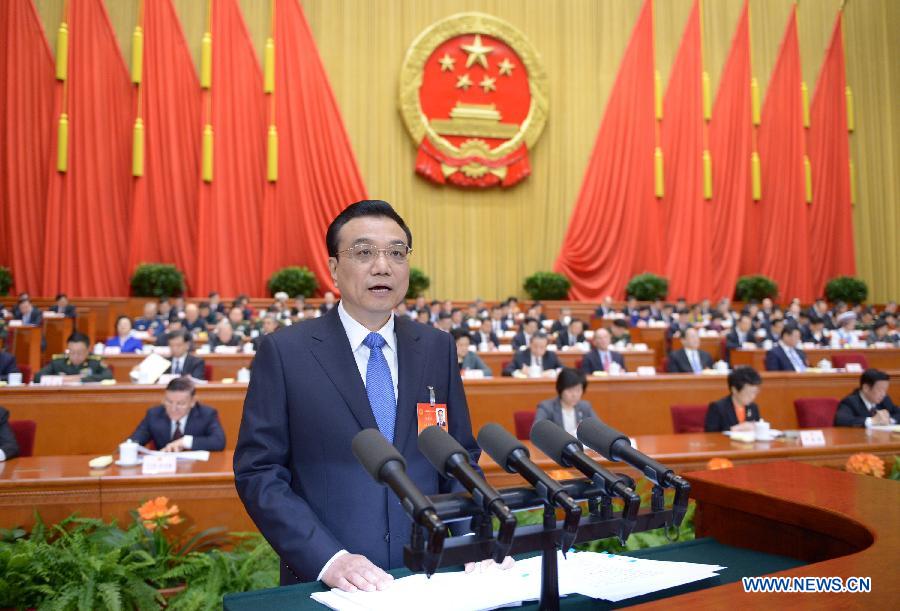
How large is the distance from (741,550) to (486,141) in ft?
39.3

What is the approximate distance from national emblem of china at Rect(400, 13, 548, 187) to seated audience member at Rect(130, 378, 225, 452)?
9048mm

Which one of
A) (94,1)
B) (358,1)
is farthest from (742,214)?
(94,1)

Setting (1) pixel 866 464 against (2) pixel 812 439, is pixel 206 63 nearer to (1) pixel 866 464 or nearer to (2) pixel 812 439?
(2) pixel 812 439

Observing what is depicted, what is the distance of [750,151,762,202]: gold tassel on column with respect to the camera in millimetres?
13578

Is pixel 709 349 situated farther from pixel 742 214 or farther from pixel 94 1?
pixel 94 1

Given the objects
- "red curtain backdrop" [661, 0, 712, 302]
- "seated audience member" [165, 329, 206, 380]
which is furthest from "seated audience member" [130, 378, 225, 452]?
"red curtain backdrop" [661, 0, 712, 302]

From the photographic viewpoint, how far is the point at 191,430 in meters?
3.94

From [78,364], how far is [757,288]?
11219 mm

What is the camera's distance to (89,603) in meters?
2.14

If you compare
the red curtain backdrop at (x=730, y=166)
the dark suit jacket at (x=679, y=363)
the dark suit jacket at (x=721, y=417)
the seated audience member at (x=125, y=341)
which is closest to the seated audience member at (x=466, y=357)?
the dark suit jacket at (x=679, y=363)

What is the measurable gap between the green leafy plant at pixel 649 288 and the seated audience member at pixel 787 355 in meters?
4.89

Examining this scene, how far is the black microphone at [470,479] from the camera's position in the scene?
696 millimetres

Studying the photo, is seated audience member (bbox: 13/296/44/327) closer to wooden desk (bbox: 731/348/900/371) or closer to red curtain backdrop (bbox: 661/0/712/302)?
wooden desk (bbox: 731/348/900/371)

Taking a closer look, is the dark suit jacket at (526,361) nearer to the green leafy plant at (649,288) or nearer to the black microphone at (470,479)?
the black microphone at (470,479)
